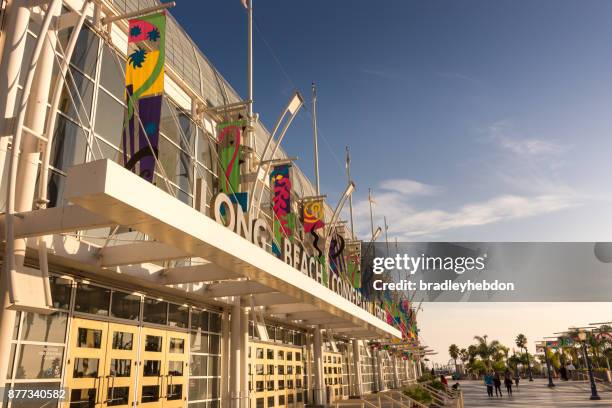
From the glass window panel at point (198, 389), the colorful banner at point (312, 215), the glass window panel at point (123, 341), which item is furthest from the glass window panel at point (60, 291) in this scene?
the colorful banner at point (312, 215)

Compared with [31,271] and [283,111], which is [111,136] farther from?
[283,111]

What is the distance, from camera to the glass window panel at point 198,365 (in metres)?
15.9

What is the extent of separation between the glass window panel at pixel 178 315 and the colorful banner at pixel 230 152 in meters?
4.33

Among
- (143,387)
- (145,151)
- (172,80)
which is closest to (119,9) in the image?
(172,80)

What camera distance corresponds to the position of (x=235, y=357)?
17.7 m

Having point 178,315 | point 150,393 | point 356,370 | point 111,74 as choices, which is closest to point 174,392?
point 150,393

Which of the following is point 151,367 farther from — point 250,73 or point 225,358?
point 250,73

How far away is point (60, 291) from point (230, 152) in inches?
323

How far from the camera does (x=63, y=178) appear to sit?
36.1ft

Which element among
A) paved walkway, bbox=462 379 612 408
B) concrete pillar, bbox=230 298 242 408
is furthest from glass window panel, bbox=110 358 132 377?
paved walkway, bbox=462 379 612 408

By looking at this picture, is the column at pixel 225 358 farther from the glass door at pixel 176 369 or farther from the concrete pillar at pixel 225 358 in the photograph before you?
the glass door at pixel 176 369

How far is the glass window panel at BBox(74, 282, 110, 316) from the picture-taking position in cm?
1151

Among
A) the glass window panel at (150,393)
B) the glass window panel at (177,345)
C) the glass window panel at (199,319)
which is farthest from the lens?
the glass window panel at (199,319)

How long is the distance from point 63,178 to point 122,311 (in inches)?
157
